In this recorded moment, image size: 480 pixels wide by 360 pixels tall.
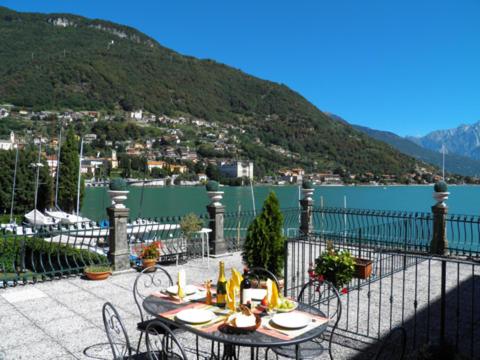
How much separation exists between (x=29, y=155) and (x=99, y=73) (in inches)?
4685

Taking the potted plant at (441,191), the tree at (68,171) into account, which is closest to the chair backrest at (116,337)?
the potted plant at (441,191)

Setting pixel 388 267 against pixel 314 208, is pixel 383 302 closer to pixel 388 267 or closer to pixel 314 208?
pixel 388 267

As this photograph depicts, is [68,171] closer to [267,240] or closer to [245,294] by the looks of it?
[267,240]

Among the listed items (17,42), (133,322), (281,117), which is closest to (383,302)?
(133,322)

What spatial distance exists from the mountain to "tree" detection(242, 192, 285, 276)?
123 m

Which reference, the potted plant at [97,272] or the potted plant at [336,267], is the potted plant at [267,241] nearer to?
the potted plant at [336,267]

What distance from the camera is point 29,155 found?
1656 inches

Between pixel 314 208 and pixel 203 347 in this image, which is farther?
pixel 314 208

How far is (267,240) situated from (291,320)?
4083mm

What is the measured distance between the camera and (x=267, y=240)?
7188mm

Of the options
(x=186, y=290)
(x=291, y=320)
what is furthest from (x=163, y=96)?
(x=291, y=320)

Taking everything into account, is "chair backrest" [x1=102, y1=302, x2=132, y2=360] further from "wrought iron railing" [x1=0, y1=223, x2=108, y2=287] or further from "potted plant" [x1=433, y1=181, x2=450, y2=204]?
"potted plant" [x1=433, y1=181, x2=450, y2=204]

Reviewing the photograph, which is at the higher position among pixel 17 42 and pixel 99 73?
pixel 17 42

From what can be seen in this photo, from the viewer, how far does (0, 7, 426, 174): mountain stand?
133 m
